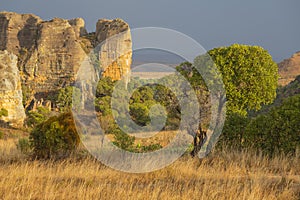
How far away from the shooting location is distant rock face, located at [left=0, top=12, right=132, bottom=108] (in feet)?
168

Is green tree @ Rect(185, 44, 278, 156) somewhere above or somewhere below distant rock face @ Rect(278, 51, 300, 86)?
below

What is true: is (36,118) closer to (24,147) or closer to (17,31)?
(24,147)

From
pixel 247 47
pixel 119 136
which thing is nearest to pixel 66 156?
pixel 119 136

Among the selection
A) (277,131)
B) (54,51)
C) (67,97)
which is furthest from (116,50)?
(277,131)

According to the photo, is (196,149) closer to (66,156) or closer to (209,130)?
(209,130)

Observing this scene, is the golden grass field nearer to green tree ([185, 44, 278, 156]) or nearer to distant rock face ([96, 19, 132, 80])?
green tree ([185, 44, 278, 156])

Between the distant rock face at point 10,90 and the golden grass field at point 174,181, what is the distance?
25.0m

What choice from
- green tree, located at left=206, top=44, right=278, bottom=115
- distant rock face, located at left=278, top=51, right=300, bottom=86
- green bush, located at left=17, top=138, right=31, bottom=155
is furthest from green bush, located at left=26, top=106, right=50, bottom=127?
distant rock face, located at left=278, top=51, right=300, bottom=86

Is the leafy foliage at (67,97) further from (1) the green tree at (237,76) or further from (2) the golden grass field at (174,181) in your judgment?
(2) the golden grass field at (174,181)

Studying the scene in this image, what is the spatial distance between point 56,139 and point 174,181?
4935mm

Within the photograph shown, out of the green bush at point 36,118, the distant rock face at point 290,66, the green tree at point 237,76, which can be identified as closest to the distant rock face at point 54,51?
the green bush at point 36,118

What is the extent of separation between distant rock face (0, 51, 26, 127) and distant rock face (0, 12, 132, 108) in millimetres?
15575

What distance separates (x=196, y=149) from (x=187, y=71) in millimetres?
3035

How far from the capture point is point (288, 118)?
812cm
